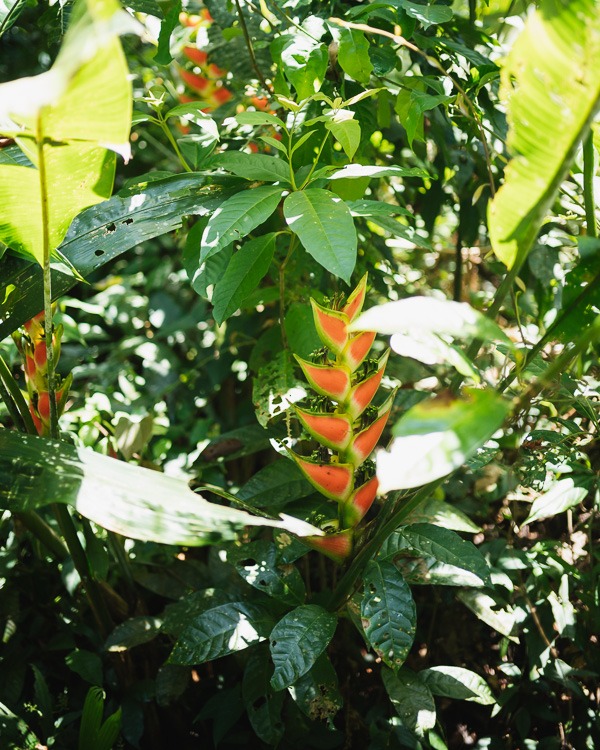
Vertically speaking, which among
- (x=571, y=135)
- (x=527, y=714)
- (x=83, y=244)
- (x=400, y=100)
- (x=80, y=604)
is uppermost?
(x=571, y=135)

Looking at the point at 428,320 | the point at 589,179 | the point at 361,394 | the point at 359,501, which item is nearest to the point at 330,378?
the point at 361,394

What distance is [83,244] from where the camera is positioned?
0.95 metres

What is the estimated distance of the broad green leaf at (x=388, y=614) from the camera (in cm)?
78

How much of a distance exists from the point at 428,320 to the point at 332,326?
29 centimetres

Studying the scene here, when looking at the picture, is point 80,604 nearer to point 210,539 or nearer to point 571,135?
point 210,539

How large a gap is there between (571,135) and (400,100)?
51cm

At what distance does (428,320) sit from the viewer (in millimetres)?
496

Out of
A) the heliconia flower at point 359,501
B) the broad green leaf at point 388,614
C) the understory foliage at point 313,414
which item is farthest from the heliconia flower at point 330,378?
the broad green leaf at point 388,614

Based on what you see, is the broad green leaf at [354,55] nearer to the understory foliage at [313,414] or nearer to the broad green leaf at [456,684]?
the understory foliage at [313,414]

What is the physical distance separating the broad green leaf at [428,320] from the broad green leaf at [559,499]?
54 centimetres

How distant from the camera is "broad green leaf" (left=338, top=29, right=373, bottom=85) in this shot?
2.84 ft

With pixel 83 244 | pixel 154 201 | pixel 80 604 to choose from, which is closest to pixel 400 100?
pixel 154 201

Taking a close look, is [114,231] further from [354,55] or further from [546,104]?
[546,104]

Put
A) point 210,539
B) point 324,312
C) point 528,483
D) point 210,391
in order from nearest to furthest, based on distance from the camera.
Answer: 1. point 210,539
2. point 324,312
3. point 528,483
4. point 210,391
